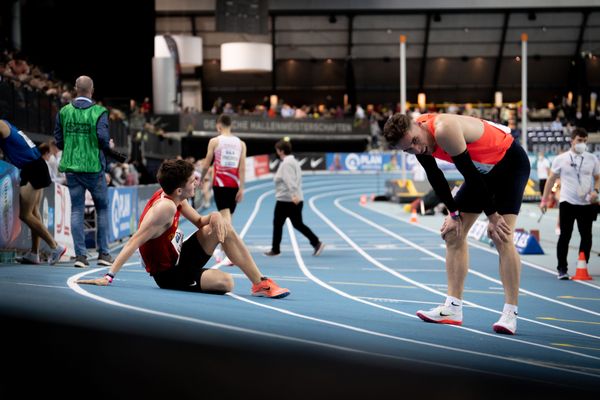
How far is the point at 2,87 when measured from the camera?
17062mm

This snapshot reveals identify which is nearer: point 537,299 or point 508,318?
point 508,318

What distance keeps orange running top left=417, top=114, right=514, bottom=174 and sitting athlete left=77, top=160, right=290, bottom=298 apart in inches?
72.8

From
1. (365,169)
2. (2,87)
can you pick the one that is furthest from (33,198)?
(365,169)

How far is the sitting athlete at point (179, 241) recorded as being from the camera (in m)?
7.26

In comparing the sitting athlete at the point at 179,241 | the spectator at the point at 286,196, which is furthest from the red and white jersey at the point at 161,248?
the spectator at the point at 286,196

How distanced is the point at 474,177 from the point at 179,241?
2.63 m

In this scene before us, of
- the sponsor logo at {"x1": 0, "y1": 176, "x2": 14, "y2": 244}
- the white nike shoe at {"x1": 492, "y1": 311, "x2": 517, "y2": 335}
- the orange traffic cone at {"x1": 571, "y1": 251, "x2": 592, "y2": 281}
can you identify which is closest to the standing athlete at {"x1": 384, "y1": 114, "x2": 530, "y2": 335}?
the white nike shoe at {"x1": 492, "y1": 311, "x2": 517, "y2": 335}

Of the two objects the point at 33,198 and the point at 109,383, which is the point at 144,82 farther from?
the point at 109,383

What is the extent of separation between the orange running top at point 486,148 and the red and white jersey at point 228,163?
→ 558cm

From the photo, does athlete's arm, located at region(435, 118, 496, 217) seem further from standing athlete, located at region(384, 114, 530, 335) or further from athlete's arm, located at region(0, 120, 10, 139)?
athlete's arm, located at region(0, 120, 10, 139)

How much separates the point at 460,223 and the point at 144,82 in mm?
4347

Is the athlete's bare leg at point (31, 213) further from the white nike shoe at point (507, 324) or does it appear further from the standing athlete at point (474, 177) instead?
the white nike shoe at point (507, 324)

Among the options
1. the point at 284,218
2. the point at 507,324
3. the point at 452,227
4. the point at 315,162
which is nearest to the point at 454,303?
the point at 507,324

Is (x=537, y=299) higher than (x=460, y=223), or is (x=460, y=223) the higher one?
(x=460, y=223)
